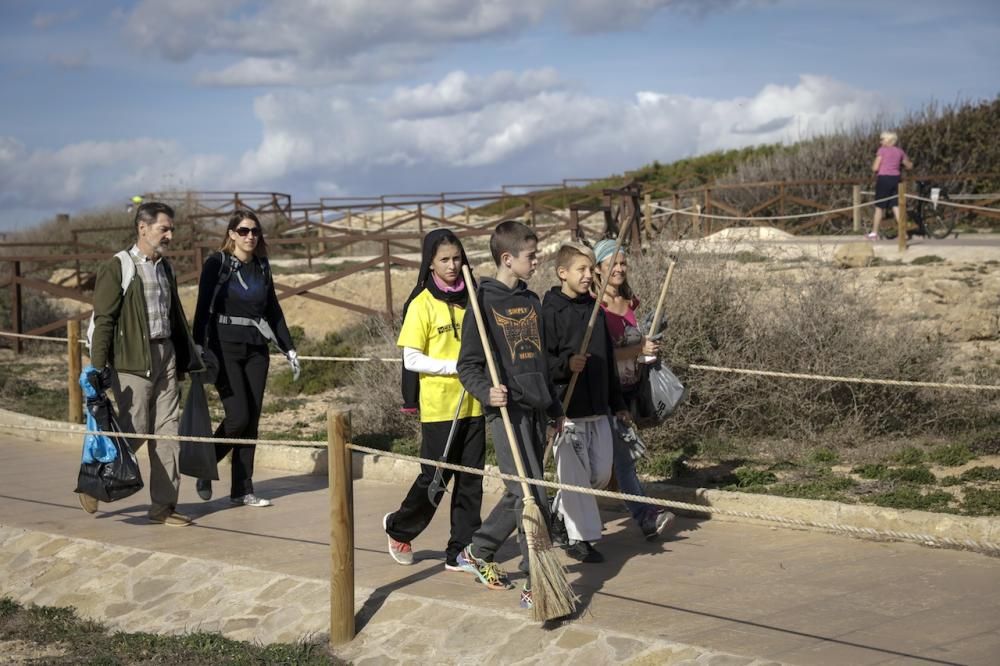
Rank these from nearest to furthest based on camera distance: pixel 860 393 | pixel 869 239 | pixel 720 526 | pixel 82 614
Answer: pixel 82 614, pixel 720 526, pixel 860 393, pixel 869 239

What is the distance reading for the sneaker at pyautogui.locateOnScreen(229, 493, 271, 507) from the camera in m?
8.08

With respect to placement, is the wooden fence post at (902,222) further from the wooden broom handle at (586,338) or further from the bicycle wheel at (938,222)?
the wooden broom handle at (586,338)

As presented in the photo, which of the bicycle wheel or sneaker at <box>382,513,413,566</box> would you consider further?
the bicycle wheel

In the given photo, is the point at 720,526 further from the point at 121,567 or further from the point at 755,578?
the point at 121,567

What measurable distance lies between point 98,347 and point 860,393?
524 cm

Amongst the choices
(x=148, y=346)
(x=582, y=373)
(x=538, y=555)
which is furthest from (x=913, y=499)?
(x=148, y=346)

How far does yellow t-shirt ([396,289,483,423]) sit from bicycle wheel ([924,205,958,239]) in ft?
41.8

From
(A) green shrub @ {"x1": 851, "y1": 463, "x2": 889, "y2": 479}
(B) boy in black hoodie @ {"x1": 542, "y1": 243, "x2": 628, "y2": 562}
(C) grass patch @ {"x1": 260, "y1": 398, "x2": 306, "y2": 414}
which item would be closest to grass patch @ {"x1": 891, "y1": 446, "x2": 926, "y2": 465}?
(A) green shrub @ {"x1": 851, "y1": 463, "x2": 889, "y2": 479}

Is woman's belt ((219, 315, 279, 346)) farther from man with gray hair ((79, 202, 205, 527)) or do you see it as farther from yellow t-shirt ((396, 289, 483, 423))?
yellow t-shirt ((396, 289, 483, 423))

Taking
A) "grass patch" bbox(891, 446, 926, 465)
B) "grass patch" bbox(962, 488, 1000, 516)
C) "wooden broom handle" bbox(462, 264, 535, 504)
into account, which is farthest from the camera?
"grass patch" bbox(891, 446, 926, 465)

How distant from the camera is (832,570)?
594 cm

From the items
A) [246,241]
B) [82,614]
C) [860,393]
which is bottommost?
[82,614]

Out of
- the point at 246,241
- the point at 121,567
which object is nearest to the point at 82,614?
the point at 121,567

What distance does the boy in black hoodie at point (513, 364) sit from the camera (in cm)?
552
